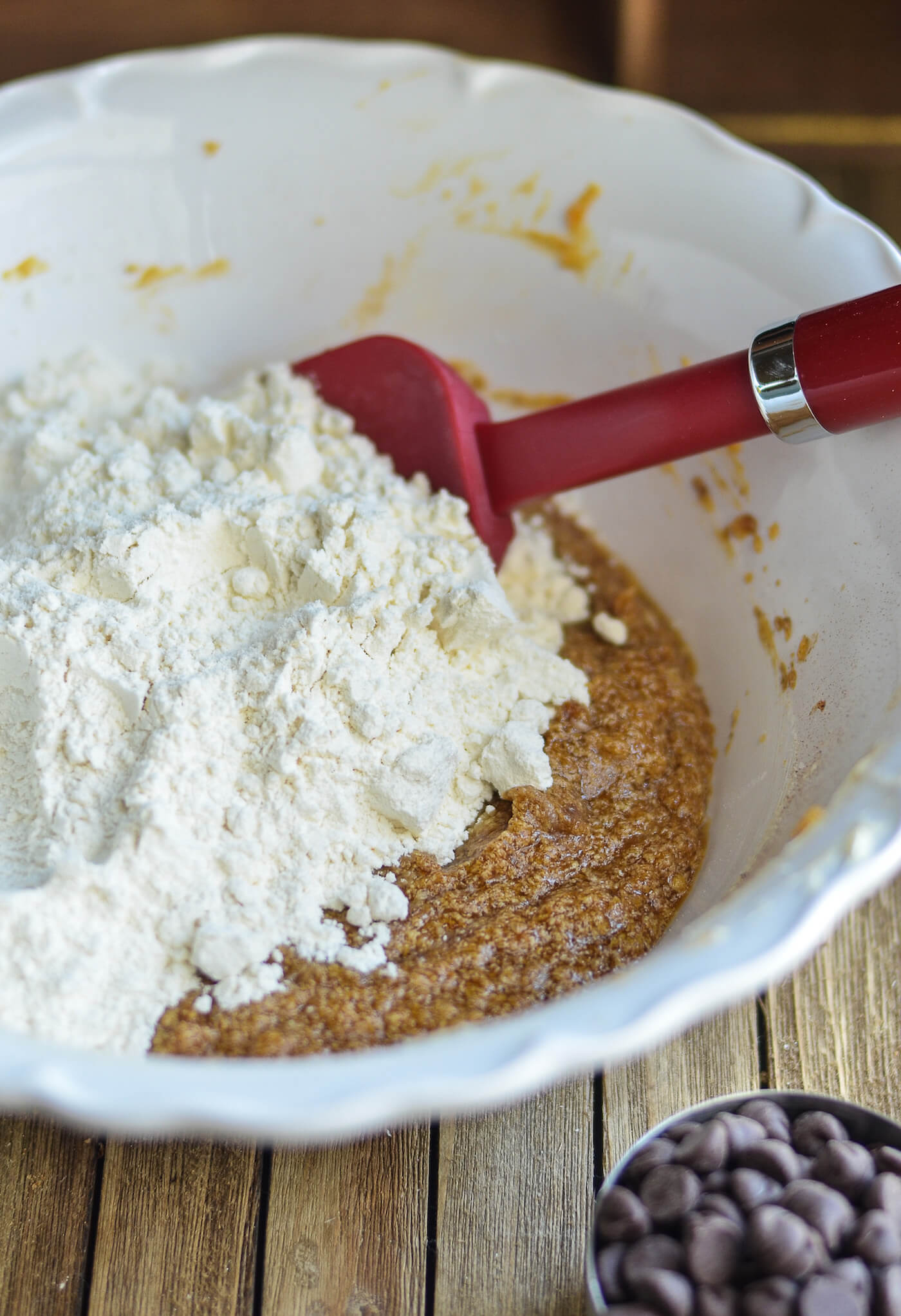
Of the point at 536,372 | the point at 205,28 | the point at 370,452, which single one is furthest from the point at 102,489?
the point at 205,28

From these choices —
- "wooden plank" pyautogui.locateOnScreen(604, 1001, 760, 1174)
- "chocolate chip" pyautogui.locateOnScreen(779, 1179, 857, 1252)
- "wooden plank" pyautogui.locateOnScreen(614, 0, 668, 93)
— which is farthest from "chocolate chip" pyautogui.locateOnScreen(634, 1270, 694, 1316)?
"wooden plank" pyautogui.locateOnScreen(614, 0, 668, 93)

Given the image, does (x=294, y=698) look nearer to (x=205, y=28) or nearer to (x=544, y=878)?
(x=544, y=878)

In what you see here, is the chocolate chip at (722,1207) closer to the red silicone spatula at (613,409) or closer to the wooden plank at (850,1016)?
the wooden plank at (850,1016)

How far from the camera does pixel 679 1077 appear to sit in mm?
1144

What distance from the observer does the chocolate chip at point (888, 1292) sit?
2.80ft

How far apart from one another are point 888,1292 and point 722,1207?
129 mm

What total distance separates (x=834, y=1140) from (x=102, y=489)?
0.97 meters

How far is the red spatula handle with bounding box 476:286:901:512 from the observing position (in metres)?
1.11

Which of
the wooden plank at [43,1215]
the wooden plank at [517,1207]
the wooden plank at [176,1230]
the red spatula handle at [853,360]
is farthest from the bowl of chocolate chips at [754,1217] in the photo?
the red spatula handle at [853,360]

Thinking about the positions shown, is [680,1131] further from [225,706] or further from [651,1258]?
[225,706]

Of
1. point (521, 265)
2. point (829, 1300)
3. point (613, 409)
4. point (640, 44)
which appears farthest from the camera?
A: point (640, 44)

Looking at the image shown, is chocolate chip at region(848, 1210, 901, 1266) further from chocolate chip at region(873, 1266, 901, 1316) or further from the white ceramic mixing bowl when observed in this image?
the white ceramic mixing bowl

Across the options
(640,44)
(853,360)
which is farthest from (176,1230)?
(640,44)

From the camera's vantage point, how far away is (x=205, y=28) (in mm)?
2006
